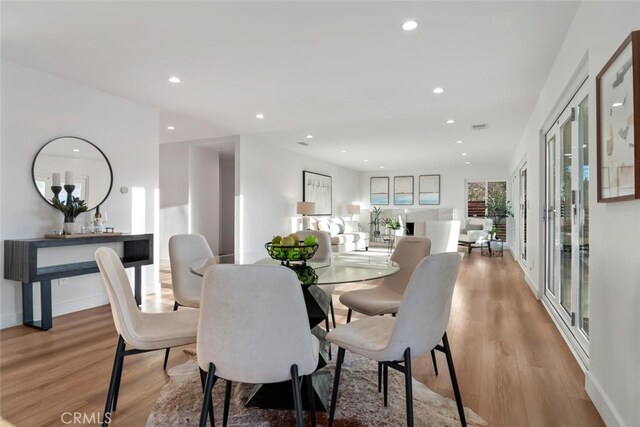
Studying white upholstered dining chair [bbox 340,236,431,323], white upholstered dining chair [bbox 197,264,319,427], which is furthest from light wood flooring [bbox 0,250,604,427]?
white upholstered dining chair [bbox 197,264,319,427]

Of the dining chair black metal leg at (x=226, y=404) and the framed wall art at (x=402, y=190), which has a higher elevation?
the framed wall art at (x=402, y=190)

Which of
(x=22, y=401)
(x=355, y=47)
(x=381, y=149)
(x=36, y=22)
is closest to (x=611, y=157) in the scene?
(x=355, y=47)

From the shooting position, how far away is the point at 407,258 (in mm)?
2646

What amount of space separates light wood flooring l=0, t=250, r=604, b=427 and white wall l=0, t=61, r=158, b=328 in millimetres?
350

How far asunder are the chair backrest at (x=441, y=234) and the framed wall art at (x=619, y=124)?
5.15 meters

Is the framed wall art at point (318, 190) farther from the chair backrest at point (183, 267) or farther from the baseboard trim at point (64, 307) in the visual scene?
the chair backrest at point (183, 267)

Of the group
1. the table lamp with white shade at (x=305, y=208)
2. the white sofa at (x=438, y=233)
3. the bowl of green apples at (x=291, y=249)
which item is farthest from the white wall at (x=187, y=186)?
the bowl of green apples at (x=291, y=249)

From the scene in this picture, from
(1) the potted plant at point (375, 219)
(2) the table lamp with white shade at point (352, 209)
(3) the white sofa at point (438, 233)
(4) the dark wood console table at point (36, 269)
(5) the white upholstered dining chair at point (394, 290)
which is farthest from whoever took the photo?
(1) the potted plant at point (375, 219)

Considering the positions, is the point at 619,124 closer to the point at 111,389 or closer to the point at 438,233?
the point at 111,389

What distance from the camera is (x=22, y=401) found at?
6.45ft

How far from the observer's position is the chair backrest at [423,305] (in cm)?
147

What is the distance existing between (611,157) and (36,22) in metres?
3.86

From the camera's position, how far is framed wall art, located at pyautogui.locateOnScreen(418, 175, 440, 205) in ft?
37.3

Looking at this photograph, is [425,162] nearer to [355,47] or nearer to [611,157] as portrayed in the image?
[355,47]
